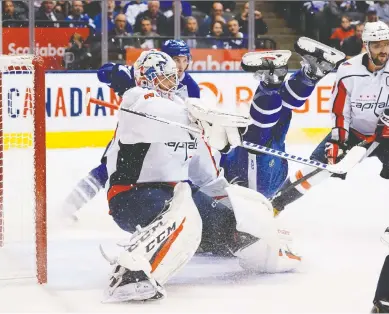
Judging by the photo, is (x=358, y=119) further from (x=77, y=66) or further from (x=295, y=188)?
(x=77, y=66)

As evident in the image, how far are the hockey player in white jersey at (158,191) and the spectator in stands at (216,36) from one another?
427 cm

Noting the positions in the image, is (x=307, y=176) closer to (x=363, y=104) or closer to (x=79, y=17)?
(x=363, y=104)

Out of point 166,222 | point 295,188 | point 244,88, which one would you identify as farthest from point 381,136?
point 244,88

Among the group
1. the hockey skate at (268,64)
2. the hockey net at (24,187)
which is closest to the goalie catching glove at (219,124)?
the hockey net at (24,187)

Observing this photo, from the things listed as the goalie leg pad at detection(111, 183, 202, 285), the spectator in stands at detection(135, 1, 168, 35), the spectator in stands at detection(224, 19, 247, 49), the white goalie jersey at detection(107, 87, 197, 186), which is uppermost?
the spectator in stands at detection(135, 1, 168, 35)

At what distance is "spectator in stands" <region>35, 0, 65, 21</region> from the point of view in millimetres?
7543

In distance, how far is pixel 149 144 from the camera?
12.0 ft

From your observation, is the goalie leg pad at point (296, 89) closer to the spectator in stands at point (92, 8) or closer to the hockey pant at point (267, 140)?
the hockey pant at point (267, 140)

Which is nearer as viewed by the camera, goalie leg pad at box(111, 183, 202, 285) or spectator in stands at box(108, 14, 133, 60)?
goalie leg pad at box(111, 183, 202, 285)

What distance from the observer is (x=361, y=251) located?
4.23m

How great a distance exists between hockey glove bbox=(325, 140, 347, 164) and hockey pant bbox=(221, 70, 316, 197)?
236 mm

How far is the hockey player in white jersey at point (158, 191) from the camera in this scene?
3363 millimetres

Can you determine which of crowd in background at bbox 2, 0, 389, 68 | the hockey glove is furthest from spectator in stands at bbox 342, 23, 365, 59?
the hockey glove

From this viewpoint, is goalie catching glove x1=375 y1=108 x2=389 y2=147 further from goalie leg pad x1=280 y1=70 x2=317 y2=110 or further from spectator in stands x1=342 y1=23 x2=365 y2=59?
spectator in stands x1=342 y1=23 x2=365 y2=59
